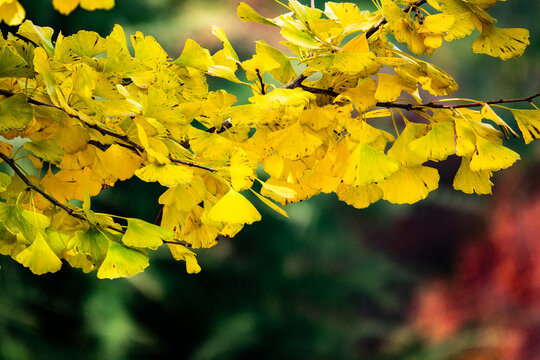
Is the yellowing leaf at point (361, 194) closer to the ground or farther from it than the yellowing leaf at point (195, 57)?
closer to the ground

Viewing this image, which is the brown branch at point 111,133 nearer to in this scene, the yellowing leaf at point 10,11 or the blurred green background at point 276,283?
the yellowing leaf at point 10,11

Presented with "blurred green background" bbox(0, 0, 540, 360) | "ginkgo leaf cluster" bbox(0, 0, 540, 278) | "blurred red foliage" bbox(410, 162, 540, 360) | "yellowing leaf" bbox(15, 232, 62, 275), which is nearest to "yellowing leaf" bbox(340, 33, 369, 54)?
"ginkgo leaf cluster" bbox(0, 0, 540, 278)

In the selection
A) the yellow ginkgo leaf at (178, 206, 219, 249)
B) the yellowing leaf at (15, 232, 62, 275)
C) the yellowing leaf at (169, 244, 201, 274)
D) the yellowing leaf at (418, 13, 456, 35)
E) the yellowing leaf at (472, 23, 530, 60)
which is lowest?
the yellowing leaf at (169, 244, 201, 274)

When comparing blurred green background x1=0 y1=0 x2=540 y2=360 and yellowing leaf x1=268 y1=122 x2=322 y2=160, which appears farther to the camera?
blurred green background x1=0 y1=0 x2=540 y2=360

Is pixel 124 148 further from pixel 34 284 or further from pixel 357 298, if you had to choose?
pixel 357 298

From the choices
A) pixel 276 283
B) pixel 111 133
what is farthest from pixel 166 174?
pixel 276 283

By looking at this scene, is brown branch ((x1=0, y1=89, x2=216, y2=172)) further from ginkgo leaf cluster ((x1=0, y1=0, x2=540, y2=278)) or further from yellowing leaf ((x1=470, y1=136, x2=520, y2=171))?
yellowing leaf ((x1=470, y1=136, x2=520, y2=171))

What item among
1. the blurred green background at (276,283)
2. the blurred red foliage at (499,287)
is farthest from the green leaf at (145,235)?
the blurred red foliage at (499,287)

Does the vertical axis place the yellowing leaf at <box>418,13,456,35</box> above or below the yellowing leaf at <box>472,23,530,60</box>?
above
